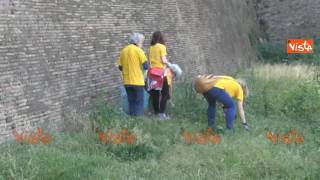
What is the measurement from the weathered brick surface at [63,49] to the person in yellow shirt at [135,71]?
2.59 feet

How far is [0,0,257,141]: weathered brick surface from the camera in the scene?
825 cm

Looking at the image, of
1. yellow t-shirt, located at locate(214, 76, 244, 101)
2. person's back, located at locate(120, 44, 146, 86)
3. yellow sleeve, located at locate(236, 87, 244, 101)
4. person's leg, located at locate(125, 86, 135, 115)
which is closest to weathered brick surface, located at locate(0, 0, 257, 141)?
person's leg, located at locate(125, 86, 135, 115)

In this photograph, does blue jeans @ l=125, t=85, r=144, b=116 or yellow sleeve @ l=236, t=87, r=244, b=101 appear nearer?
yellow sleeve @ l=236, t=87, r=244, b=101

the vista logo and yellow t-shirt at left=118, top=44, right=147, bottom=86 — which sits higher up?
yellow t-shirt at left=118, top=44, right=147, bottom=86

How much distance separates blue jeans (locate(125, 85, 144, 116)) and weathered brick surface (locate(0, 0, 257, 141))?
2.49 ft

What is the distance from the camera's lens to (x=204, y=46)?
54.2 feet

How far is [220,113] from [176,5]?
522cm

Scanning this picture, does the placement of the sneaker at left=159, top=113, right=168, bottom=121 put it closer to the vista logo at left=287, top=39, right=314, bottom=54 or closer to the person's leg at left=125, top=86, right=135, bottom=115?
the person's leg at left=125, top=86, right=135, bottom=115

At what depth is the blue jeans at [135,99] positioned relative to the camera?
385 inches

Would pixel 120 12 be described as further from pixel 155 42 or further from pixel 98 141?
pixel 98 141

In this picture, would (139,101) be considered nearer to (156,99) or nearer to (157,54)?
(156,99)

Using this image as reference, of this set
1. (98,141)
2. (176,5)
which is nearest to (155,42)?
(98,141)

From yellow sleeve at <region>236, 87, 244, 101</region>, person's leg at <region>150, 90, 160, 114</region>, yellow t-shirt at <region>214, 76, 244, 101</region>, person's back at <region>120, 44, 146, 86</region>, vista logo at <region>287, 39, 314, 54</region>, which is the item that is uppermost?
person's back at <region>120, 44, 146, 86</region>

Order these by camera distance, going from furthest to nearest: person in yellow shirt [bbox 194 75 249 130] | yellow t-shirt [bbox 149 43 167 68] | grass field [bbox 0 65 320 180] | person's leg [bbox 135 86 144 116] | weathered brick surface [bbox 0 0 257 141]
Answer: yellow t-shirt [bbox 149 43 167 68] → person's leg [bbox 135 86 144 116] → person in yellow shirt [bbox 194 75 249 130] → weathered brick surface [bbox 0 0 257 141] → grass field [bbox 0 65 320 180]
